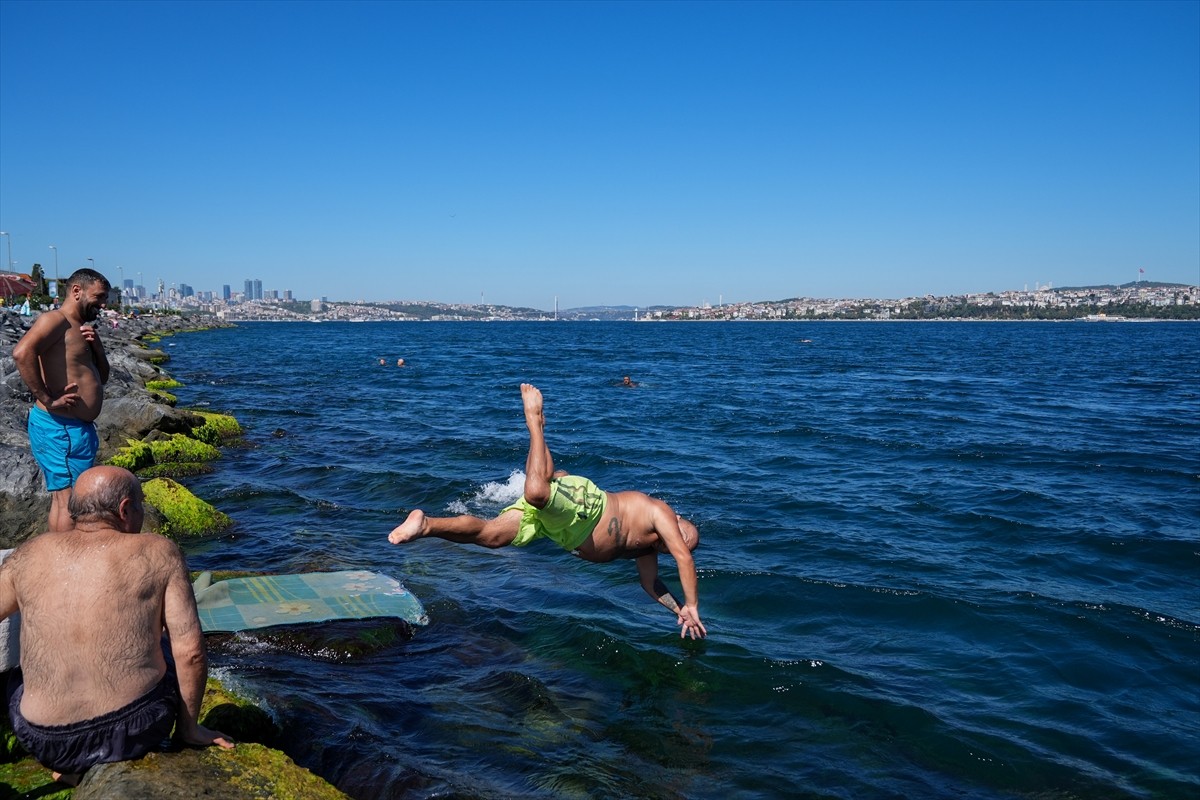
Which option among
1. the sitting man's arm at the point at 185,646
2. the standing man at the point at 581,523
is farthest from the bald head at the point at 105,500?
the standing man at the point at 581,523

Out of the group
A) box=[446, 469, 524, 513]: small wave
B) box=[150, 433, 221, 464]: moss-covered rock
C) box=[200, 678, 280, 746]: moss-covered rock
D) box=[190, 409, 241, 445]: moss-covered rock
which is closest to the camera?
box=[200, 678, 280, 746]: moss-covered rock

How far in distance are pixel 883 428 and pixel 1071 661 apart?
15.8 m

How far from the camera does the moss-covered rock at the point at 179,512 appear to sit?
10.8m

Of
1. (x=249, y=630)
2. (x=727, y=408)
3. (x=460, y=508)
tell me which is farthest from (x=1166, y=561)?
(x=727, y=408)

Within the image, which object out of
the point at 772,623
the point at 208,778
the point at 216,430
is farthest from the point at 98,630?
the point at 216,430

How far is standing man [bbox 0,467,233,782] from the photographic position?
12.5ft

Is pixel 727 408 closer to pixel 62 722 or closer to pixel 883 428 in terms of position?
pixel 883 428

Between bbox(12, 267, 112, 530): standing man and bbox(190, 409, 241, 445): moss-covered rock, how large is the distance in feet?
38.8

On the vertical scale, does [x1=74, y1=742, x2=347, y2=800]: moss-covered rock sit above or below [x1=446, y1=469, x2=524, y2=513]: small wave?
above

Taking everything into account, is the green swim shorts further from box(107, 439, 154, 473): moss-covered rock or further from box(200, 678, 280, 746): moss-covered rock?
box(107, 439, 154, 473): moss-covered rock

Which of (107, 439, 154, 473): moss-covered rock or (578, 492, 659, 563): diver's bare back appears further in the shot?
(107, 439, 154, 473): moss-covered rock

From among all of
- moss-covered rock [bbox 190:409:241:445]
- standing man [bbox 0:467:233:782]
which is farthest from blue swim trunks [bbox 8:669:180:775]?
moss-covered rock [bbox 190:409:241:445]

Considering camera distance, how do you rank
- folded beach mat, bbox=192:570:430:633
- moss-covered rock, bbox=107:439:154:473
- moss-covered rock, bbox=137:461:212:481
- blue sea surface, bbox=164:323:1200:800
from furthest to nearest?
moss-covered rock, bbox=137:461:212:481, moss-covered rock, bbox=107:439:154:473, folded beach mat, bbox=192:570:430:633, blue sea surface, bbox=164:323:1200:800

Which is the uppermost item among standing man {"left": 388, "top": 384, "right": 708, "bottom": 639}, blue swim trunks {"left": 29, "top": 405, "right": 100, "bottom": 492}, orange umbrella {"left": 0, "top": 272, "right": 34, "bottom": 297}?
orange umbrella {"left": 0, "top": 272, "right": 34, "bottom": 297}
